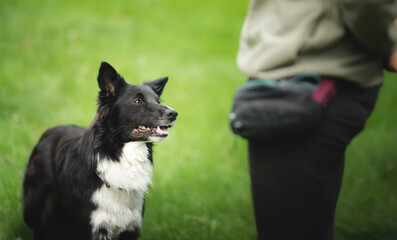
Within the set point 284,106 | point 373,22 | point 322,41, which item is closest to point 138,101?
point 284,106

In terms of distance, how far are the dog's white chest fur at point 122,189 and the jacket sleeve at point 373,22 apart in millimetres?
1710

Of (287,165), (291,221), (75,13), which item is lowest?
(291,221)

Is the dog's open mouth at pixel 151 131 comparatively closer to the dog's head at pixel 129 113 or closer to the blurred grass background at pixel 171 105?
the dog's head at pixel 129 113

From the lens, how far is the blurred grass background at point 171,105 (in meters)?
3.50

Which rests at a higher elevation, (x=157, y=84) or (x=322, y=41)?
(x=322, y=41)

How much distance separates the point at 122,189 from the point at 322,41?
1857 millimetres

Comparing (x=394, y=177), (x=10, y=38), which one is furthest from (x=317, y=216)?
(x=10, y=38)

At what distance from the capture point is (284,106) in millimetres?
1319

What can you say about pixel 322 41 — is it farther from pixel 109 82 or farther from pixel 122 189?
pixel 122 189

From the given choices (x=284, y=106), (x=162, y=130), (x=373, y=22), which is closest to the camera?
(x=373, y=22)

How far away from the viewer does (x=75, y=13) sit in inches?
286

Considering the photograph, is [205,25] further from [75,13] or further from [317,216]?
[317,216]

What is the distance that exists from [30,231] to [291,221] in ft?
8.57

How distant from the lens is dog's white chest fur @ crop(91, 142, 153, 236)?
7.89 feet
